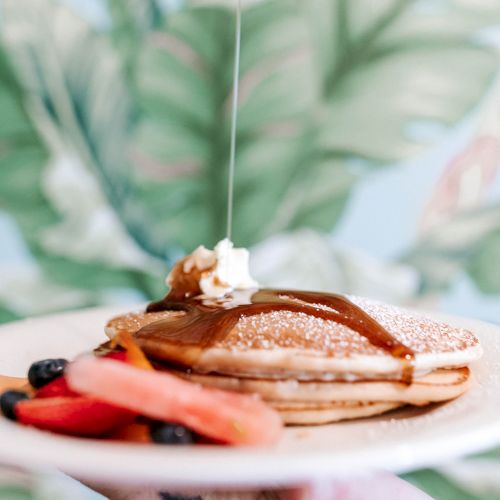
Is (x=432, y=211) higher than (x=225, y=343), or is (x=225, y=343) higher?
(x=432, y=211)

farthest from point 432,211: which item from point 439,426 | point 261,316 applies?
point 439,426

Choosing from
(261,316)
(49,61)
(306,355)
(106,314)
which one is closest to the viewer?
(306,355)

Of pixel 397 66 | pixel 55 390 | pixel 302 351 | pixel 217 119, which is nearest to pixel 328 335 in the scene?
pixel 302 351

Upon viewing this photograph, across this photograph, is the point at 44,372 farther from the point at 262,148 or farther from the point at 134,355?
the point at 262,148

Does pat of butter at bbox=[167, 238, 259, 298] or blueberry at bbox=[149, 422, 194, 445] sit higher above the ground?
pat of butter at bbox=[167, 238, 259, 298]

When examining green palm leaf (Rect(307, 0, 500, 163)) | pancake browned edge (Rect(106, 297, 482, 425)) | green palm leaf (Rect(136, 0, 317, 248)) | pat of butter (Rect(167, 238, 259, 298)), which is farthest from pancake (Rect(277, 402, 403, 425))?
green palm leaf (Rect(307, 0, 500, 163))

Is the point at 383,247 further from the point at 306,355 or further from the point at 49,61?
the point at 306,355

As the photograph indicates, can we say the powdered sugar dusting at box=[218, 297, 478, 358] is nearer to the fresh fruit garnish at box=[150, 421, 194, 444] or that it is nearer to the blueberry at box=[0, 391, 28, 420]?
the fresh fruit garnish at box=[150, 421, 194, 444]
